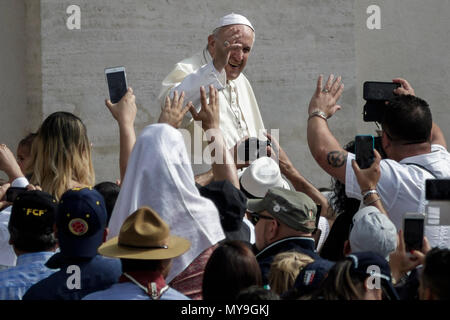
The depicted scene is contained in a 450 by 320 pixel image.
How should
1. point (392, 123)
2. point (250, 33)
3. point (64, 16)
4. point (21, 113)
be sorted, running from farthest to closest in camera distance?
point (21, 113)
point (64, 16)
point (250, 33)
point (392, 123)

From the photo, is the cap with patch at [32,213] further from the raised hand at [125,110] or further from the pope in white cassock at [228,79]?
the pope in white cassock at [228,79]

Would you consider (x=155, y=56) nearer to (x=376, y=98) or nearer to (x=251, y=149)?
(x=251, y=149)

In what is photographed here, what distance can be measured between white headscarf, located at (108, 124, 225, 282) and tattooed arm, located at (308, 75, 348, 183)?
0.76m

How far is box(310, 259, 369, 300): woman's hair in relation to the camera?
318 centimetres

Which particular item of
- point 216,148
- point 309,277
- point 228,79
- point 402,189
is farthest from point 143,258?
point 228,79

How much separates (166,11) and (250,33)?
6.30ft

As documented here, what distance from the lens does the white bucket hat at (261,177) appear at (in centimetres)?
504

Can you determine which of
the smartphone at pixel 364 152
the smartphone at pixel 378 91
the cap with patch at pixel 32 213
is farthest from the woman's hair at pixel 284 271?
the smartphone at pixel 378 91

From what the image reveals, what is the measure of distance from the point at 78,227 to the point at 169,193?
0.47m

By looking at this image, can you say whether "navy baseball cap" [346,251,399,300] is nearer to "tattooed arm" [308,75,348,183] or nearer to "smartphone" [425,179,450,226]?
"smartphone" [425,179,450,226]

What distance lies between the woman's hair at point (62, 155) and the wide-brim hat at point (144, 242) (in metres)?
1.49

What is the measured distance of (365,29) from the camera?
943cm
